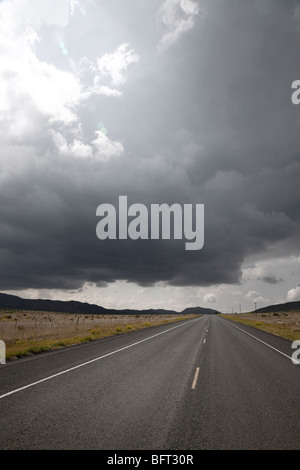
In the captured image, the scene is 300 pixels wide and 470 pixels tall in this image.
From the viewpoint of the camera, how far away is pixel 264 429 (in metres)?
5.12

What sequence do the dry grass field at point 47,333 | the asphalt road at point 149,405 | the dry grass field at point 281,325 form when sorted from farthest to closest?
the dry grass field at point 281,325 < the dry grass field at point 47,333 < the asphalt road at point 149,405

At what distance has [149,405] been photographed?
6387 millimetres

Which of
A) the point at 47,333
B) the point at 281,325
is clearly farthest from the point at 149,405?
the point at 281,325

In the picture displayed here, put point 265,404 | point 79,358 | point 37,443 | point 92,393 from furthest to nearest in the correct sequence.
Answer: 1. point 79,358
2. point 92,393
3. point 265,404
4. point 37,443

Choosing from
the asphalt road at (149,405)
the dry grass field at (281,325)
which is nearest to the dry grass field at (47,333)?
the asphalt road at (149,405)

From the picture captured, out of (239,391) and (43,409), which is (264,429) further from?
(43,409)

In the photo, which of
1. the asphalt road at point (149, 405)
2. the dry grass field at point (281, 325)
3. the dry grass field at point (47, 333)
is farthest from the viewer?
the dry grass field at point (281, 325)

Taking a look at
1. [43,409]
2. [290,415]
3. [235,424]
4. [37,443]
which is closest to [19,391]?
[43,409]

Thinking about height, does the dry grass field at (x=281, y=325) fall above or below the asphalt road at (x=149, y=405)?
below

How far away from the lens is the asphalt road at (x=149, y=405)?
15.3ft

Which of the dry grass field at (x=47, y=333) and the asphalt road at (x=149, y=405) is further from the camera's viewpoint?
the dry grass field at (x=47, y=333)

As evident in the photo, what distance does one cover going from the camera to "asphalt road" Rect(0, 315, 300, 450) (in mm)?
4656

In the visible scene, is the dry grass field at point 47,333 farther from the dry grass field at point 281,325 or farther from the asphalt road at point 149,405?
the dry grass field at point 281,325
